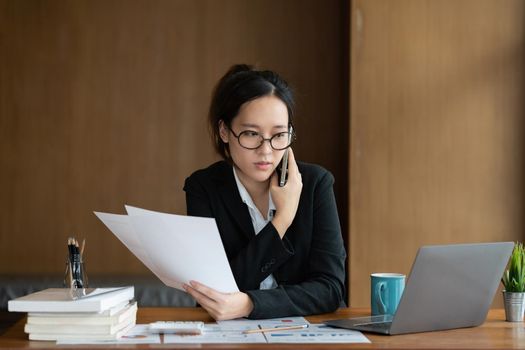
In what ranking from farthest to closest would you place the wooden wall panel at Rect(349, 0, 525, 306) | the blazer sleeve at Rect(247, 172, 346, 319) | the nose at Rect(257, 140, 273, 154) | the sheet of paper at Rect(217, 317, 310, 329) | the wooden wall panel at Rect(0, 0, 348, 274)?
the wooden wall panel at Rect(0, 0, 348, 274) → the wooden wall panel at Rect(349, 0, 525, 306) → the nose at Rect(257, 140, 273, 154) → the blazer sleeve at Rect(247, 172, 346, 319) → the sheet of paper at Rect(217, 317, 310, 329)

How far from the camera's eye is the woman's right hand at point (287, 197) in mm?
2123

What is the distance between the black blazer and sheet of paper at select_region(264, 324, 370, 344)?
0.74 ft

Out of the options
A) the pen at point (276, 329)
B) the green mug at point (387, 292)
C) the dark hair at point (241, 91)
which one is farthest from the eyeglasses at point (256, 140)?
the pen at point (276, 329)

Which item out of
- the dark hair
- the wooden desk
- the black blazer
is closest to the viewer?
the wooden desk

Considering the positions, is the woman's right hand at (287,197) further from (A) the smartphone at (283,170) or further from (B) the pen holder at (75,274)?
(B) the pen holder at (75,274)

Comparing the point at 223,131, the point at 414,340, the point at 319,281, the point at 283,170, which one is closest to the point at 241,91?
the point at 223,131

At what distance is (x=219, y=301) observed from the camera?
173 centimetres

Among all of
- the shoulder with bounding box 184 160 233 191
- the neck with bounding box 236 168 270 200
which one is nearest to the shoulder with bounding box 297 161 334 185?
the neck with bounding box 236 168 270 200

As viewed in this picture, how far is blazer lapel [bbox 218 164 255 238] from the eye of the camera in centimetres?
226

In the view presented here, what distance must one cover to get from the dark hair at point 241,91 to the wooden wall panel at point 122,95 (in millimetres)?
1724

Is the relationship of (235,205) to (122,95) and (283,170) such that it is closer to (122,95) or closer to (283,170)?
(283,170)

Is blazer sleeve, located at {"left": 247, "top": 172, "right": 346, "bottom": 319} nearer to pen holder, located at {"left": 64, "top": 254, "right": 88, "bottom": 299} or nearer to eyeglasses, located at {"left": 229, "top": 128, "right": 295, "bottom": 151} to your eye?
eyeglasses, located at {"left": 229, "top": 128, "right": 295, "bottom": 151}

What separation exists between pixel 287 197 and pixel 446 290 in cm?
65

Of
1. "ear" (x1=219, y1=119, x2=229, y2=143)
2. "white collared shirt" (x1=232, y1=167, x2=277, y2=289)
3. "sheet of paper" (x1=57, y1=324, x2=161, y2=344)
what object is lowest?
"sheet of paper" (x1=57, y1=324, x2=161, y2=344)
